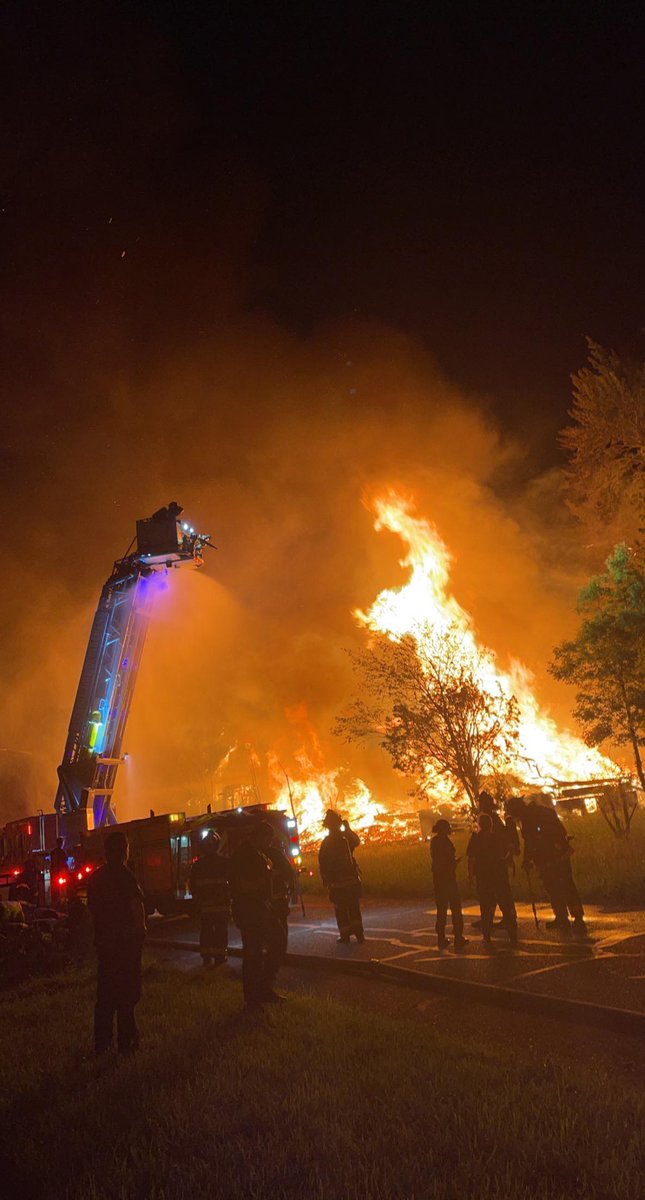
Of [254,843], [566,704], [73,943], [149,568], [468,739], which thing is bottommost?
[73,943]

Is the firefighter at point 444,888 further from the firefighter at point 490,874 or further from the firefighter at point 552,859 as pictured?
the firefighter at point 552,859

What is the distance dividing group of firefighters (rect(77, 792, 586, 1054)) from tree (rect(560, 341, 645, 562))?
8.78m

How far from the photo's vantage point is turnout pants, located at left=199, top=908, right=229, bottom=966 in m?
10.3

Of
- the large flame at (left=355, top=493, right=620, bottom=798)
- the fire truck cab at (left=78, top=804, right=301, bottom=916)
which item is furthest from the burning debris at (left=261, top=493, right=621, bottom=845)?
the fire truck cab at (left=78, top=804, right=301, bottom=916)

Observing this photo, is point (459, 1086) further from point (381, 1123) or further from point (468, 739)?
point (468, 739)

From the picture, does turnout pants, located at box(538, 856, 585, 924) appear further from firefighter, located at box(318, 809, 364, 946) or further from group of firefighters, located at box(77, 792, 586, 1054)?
firefighter, located at box(318, 809, 364, 946)

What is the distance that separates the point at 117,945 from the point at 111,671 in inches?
553

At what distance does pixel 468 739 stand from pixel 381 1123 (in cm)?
1344

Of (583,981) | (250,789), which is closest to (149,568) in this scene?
(583,981)

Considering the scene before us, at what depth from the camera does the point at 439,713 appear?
17109 millimetres

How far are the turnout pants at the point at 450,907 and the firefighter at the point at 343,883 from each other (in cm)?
124

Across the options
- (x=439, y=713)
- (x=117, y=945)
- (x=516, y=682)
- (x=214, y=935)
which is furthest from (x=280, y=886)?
(x=516, y=682)

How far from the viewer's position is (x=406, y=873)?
55.7 ft

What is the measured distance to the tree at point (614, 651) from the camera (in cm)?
2123
